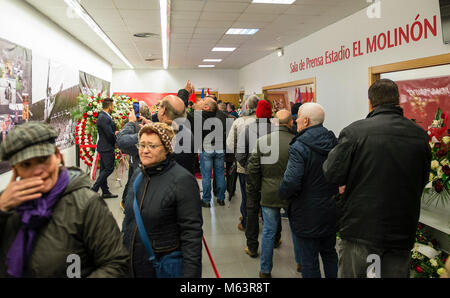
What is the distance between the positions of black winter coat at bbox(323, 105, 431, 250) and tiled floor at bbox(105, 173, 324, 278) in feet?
5.05

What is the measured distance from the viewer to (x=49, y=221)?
48.7 inches

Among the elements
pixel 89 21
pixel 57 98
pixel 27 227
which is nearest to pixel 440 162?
pixel 27 227

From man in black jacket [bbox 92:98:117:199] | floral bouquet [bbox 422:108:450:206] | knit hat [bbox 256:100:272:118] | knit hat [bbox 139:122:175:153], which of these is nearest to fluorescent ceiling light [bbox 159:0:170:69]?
man in black jacket [bbox 92:98:117:199]

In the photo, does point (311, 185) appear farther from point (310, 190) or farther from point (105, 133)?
point (105, 133)

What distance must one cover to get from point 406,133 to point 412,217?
0.49 meters

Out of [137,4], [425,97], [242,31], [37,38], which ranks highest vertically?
[242,31]

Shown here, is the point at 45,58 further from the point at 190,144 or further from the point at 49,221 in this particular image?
the point at 49,221

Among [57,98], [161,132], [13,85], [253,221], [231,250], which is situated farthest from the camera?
[57,98]

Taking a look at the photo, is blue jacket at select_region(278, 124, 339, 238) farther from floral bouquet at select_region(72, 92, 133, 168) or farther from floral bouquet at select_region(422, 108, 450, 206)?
floral bouquet at select_region(72, 92, 133, 168)

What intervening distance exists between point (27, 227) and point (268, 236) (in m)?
2.27

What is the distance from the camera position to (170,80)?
15.8m

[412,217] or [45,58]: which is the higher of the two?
[45,58]
